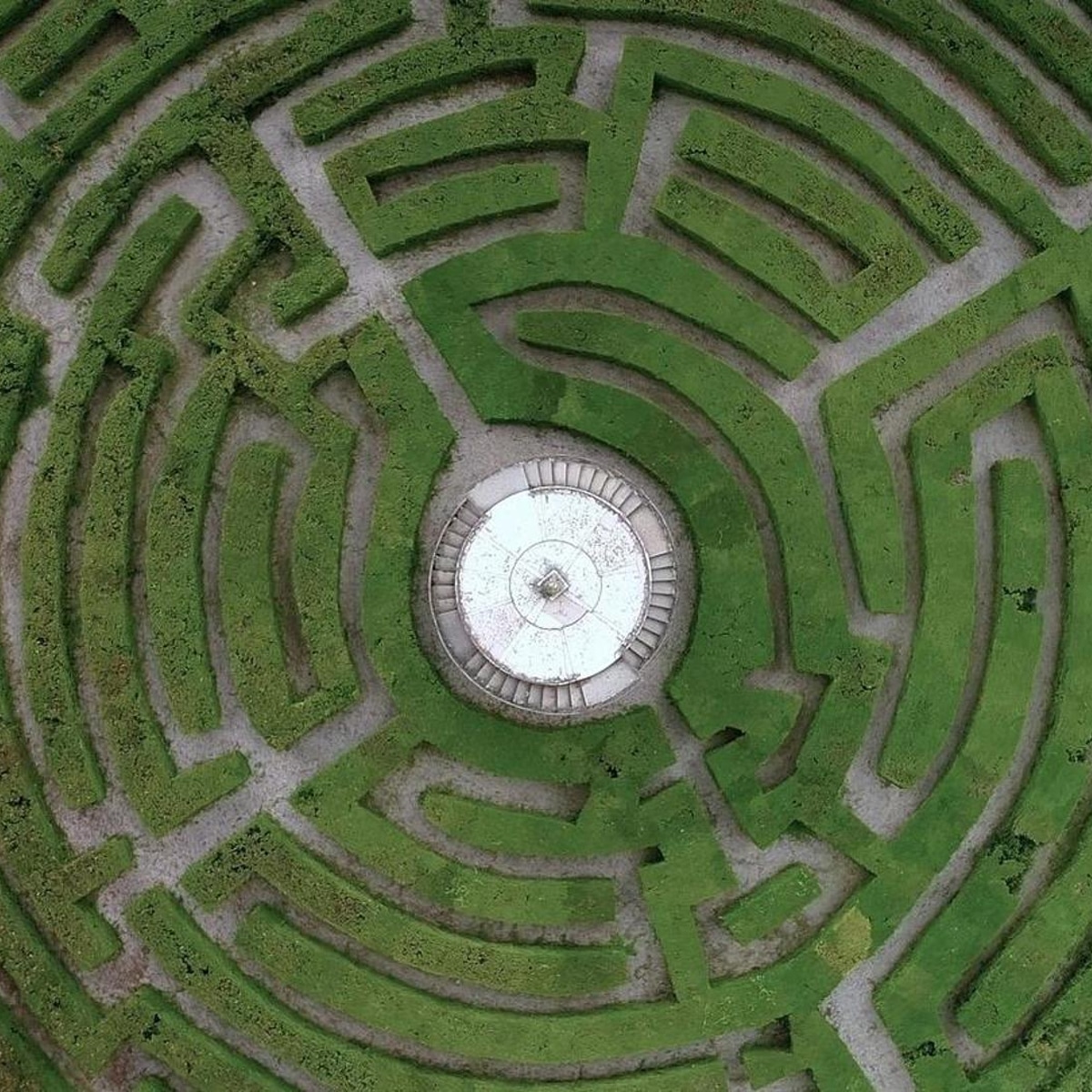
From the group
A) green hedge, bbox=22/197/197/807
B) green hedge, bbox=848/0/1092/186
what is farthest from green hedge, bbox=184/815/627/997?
green hedge, bbox=848/0/1092/186

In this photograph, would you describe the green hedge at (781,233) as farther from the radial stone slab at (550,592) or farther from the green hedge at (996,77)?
the radial stone slab at (550,592)

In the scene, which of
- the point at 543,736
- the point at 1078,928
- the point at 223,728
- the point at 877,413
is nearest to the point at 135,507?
the point at 223,728

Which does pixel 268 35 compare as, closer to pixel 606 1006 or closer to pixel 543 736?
pixel 543 736

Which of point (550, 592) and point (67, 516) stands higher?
point (67, 516)

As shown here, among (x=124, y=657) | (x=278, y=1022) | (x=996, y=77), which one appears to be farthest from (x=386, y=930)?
(x=996, y=77)

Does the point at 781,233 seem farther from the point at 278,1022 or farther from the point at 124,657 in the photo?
the point at 278,1022
